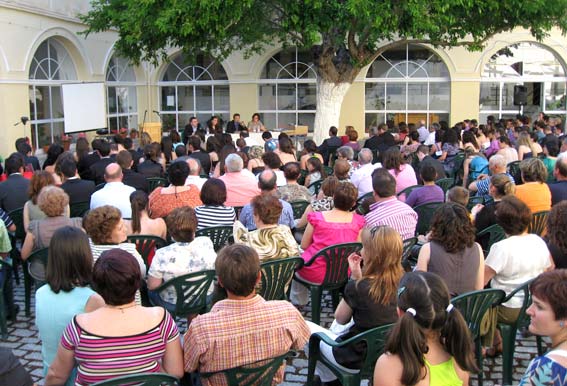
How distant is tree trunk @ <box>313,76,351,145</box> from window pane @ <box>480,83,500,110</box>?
6.42 metres

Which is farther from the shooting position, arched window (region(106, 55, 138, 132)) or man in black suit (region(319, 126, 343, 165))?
arched window (region(106, 55, 138, 132))

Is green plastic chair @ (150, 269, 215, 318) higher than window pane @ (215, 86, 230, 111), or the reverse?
window pane @ (215, 86, 230, 111)

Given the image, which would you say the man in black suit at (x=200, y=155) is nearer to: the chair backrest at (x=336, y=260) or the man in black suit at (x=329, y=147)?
the man in black suit at (x=329, y=147)

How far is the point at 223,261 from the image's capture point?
3189mm

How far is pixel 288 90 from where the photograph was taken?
21.1 m

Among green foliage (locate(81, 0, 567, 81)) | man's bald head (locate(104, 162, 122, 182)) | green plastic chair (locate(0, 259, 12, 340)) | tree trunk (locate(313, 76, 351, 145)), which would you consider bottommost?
green plastic chair (locate(0, 259, 12, 340))

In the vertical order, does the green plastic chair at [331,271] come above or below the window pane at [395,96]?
below

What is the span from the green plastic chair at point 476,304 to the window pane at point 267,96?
17.7 meters

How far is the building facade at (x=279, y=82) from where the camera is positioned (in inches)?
679

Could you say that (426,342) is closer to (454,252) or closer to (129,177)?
(454,252)

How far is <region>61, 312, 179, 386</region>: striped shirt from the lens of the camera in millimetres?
2912

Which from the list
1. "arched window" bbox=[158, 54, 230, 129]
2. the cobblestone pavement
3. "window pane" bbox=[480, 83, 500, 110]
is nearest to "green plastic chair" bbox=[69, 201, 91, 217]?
the cobblestone pavement

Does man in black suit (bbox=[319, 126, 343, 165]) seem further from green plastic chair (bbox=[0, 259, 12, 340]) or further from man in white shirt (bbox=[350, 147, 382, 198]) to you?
green plastic chair (bbox=[0, 259, 12, 340])

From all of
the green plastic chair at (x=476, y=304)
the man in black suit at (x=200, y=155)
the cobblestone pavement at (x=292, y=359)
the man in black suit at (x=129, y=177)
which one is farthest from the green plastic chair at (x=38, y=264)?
the man in black suit at (x=200, y=155)
